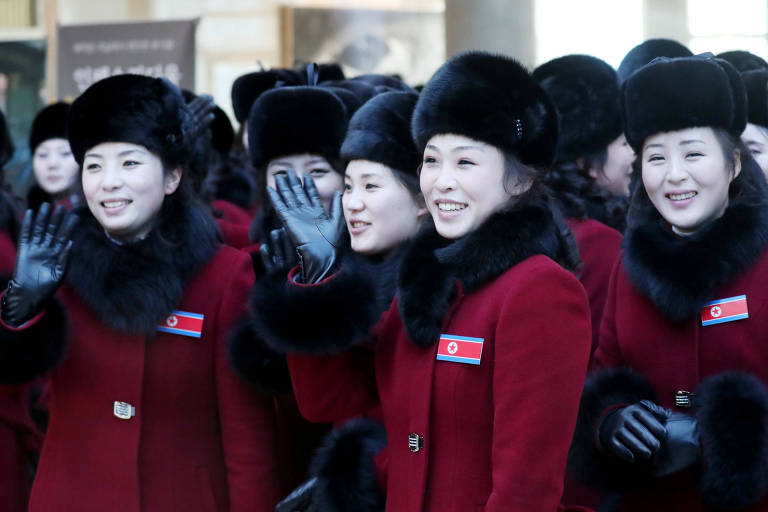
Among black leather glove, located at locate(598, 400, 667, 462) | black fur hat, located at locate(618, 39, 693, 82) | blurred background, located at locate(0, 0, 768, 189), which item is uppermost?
blurred background, located at locate(0, 0, 768, 189)

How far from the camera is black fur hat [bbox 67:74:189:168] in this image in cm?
286

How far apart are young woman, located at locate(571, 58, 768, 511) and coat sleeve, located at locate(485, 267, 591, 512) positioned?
44 cm

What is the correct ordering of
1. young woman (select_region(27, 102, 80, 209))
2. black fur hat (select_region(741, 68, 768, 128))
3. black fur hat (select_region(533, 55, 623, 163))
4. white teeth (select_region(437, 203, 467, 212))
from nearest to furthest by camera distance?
white teeth (select_region(437, 203, 467, 212))
black fur hat (select_region(741, 68, 768, 128))
black fur hat (select_region(533, 55, 623, 163))
young woman (select_region(27, 102, 80, 209))

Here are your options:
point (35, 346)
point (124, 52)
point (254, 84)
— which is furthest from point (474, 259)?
point (124, 52)

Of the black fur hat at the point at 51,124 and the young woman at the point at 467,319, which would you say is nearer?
the young woman at the point at 467,319

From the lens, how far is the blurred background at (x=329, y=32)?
801 cm

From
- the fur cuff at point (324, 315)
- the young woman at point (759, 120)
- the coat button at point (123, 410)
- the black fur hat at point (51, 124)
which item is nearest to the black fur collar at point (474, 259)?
the fur cuff at point (324, 315)

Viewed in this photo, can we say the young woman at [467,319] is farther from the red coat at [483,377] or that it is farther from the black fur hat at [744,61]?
the black fur hat at [744,61]

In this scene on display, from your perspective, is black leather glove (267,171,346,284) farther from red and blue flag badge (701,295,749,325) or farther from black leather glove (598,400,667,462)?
red and blue flag badge (701,295,749,325)

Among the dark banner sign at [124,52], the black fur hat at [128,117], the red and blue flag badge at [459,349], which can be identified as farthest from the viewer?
the dark banner sign at [124,52]

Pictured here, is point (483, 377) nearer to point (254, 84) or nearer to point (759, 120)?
point (759, 120)

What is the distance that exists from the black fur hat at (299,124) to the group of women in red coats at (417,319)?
43 cm

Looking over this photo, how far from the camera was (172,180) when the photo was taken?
2994 mm

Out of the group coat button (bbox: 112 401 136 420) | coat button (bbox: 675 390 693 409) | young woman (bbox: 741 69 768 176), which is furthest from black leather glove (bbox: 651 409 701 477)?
coat button (bbox: 112 401 136 420)
